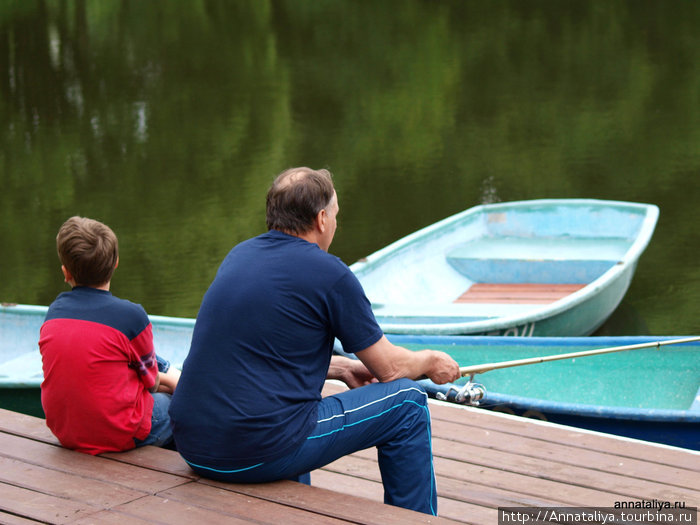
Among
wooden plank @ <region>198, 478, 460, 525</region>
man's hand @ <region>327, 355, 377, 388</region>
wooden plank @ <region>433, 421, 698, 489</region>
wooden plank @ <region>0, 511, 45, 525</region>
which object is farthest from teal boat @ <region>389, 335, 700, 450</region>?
wooden plank @ <region>0, 511, 45, 525</region>

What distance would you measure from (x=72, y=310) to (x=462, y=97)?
17317 millimetres

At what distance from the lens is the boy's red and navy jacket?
3.05 metres

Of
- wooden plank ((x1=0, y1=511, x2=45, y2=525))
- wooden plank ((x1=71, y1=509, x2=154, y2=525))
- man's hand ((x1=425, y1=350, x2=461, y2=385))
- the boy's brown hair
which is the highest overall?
the boy's brown hair

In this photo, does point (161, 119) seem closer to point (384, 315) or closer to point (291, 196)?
point (384, 315)

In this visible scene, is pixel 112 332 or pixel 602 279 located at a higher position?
pixel 112 332

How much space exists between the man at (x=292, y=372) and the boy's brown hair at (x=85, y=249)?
18.2 inches

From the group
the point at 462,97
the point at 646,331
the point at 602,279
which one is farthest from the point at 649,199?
the point at 462,97

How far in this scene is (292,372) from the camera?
109 inches

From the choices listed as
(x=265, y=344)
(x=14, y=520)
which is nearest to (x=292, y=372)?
(x=265, y=344)

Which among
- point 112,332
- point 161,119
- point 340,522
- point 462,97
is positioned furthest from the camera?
point 462,97

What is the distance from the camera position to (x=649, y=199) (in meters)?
12.2

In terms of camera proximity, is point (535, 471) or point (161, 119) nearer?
point (535, 471)

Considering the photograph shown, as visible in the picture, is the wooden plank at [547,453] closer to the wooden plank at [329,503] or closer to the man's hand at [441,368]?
the man's hand at [441,368]

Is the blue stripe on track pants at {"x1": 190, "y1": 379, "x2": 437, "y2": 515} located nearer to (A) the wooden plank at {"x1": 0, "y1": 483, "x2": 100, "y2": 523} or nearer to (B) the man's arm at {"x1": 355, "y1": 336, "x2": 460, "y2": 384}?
(B) the man's arm at {"x1": 355, "y1": 336, "x2": 460, "y2": 384}
